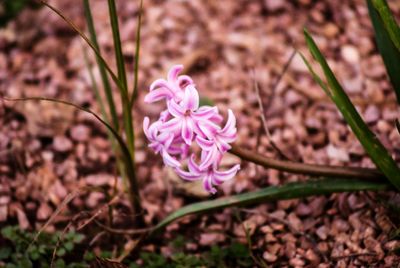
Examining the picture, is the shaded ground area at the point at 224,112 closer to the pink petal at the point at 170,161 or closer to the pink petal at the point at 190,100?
the pink petal at the point at 170,161

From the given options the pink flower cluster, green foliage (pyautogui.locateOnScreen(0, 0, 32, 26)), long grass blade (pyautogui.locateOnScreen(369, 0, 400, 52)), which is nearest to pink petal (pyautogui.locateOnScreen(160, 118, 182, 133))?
the pink flower cluster

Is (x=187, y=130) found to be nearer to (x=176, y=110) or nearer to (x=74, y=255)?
(x=176, y=110)

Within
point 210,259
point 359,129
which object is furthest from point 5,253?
point 359,129

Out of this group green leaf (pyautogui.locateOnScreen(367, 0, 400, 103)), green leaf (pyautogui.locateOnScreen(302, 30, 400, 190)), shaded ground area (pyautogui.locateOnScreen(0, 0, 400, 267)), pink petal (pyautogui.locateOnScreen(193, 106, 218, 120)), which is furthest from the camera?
shaded ground area (pyautogui.locateOnScreen(0, 0, 400, 267))

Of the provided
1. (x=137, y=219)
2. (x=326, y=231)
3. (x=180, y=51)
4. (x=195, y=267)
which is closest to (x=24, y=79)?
(x=180, y=51)

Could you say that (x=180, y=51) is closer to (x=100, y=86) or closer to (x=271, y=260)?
(x=100, y=86)

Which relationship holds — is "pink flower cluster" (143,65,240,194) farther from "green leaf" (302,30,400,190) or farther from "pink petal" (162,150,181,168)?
"green leaf" (302,30,400,190)
